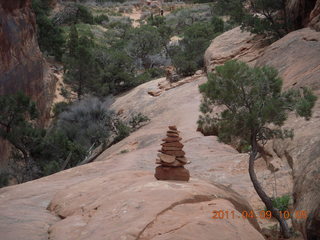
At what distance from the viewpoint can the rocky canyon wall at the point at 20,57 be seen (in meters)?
18.8

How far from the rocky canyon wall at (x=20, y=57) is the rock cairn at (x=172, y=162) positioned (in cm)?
1303

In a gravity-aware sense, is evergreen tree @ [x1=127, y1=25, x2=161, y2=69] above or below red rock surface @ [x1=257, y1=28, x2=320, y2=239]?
below

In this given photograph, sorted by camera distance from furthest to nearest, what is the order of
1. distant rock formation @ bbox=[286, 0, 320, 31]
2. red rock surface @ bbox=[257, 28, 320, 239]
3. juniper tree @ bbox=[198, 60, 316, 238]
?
distant rock formation @ bbox=[286, 0, 320, 31] → juniper tree @ bbox=[198, 60, 316, 238] → red rock surface @ bbox=[257, 28, 320, 239]

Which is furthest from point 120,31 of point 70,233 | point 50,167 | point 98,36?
point 70,233

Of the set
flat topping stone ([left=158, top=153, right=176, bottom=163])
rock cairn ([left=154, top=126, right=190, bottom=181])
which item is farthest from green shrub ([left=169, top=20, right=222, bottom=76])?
flat topping stone ([left=158, top=153, right=176, bottom=163])

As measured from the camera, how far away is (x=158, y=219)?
469 centimetres

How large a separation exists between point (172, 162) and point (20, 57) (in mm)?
16530

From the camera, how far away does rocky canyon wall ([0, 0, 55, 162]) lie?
18.8 m

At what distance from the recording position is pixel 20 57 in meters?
20.5

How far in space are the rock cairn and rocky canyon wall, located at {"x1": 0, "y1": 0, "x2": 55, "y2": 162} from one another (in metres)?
13.0

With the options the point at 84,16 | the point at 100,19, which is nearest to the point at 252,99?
the point at 84,16

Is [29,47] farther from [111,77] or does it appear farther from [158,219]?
[158,219]

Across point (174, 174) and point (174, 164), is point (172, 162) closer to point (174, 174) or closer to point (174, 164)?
point (174, 164)
